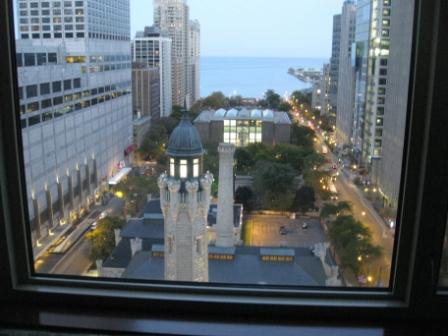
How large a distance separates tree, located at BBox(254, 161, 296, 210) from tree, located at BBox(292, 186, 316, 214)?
105 mm

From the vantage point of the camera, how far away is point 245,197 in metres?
8.09

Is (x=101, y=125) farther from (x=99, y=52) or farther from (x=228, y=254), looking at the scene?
(x=228, y=254)

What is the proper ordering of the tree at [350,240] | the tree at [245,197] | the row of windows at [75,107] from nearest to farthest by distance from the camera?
the row of windows at [75,107]
the tree at [350,240]
the tree at [245,197]

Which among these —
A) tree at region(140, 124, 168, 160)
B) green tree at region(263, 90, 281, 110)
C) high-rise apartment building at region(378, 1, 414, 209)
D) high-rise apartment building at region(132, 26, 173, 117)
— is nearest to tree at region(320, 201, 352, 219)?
tree at region(140, 124, 168, 160)

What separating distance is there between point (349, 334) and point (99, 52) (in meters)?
6.23

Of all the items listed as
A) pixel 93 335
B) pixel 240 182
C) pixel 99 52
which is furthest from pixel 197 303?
pixel 240 182

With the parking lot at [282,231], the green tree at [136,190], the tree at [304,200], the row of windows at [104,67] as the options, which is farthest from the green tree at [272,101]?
the green tree at [136,190]

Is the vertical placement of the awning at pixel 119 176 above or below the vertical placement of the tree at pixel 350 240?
above

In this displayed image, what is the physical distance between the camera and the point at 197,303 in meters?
0.86

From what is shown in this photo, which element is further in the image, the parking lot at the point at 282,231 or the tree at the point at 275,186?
the tree at the point at 275,186

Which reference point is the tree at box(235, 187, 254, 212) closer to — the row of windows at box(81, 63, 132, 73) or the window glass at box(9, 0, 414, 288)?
the window glass at box(9, 0, 414, 288)

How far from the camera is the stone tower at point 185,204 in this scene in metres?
4.71

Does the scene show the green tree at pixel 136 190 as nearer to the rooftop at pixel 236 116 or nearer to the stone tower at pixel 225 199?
the stone tower at pixel 225 199

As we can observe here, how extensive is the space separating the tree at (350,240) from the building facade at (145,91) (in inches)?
145
